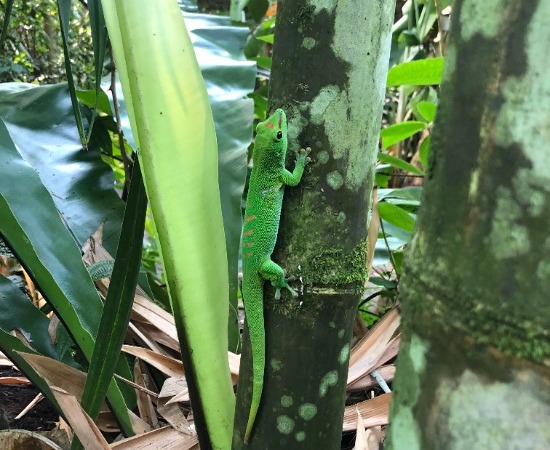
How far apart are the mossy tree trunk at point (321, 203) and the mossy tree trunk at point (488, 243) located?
424mm

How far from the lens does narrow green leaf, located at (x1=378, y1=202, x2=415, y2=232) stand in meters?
1.56

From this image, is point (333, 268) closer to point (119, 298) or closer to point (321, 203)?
point (321, 203)

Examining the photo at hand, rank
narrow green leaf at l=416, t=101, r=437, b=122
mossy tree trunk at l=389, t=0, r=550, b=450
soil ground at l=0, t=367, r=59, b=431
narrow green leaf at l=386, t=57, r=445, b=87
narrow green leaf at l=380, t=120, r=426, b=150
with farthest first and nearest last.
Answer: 1. narrow green leaf at l=380, t=120, r=426, b=150
2. narrow green leaf at l=416, t=101, r=437, b=122
3. soil ground at l=0, t=367, r=59, b=431
4. narrow green leaf at l=386, t=57, r=445, b=87
5. mossy tree trunk at l=389, t=0, r=550, b=450

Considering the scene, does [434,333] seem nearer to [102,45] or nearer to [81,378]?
[102,45]

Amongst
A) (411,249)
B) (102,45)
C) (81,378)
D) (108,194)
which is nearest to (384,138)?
(108,194)

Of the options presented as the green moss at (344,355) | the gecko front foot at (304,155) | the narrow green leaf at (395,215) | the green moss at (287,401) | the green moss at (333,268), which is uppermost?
the gecko front foot at (304,155)

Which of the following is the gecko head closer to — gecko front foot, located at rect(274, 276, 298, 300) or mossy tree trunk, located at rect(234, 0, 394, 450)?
mossy tree trunk, located at rect(234, 0, 394, 450)

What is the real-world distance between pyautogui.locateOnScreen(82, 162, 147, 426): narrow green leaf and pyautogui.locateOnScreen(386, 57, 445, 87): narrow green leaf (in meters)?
0.79

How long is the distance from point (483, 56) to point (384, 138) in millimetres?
1578

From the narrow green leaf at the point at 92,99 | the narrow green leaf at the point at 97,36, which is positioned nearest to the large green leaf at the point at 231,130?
the narrow green leaf at the point at 97,36

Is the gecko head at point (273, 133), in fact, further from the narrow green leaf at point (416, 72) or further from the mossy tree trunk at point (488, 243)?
the mossy tree trunk at point (488, 243)

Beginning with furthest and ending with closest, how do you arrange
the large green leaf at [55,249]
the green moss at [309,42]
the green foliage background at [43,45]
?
the green foliage background at [43,45] → the large green leaf at [55,249] → the green moss at [309,42]

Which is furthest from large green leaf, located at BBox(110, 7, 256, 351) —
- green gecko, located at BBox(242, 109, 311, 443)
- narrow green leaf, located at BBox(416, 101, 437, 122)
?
narrow green leaf, located at BBox(416, 101, 437, 122)

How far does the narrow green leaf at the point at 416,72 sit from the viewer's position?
1355 millimetres
